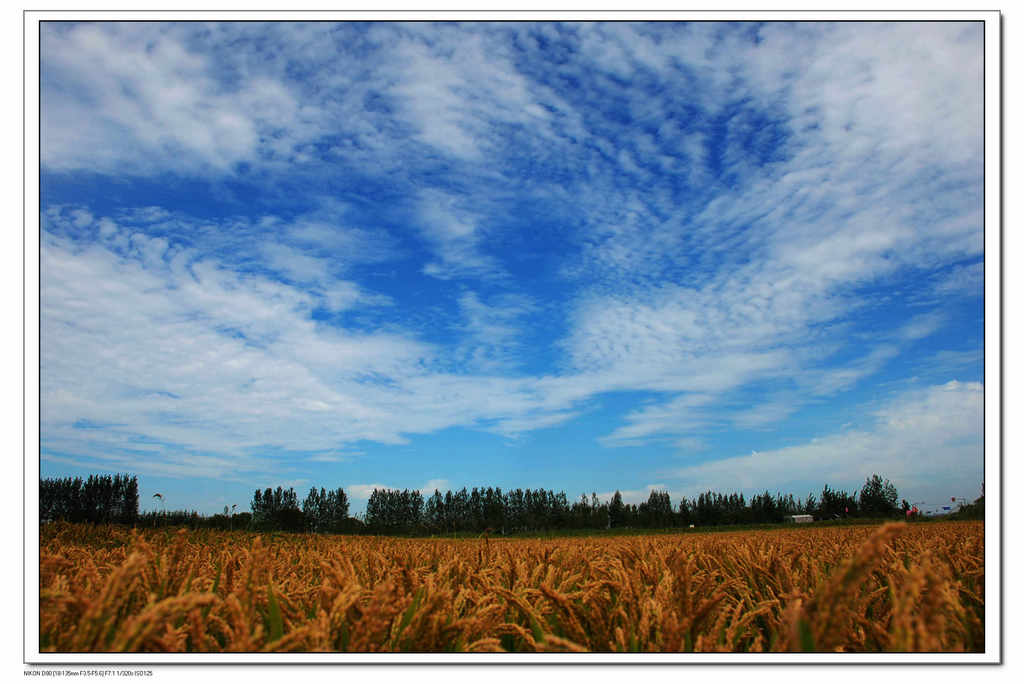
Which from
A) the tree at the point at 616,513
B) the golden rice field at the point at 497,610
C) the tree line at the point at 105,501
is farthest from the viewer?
the tree at the point at 616,513

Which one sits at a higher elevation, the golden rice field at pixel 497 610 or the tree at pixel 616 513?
the golden rice field at pixel 497 610

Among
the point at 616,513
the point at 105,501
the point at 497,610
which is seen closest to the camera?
the point at 497,610

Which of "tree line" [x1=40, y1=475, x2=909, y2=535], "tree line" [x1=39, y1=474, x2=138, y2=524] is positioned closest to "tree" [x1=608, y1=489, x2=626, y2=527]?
"tree line" [x1=40, y1=475, x2=909, y2=535]

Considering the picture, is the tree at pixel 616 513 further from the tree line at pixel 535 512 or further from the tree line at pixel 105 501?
the tree line at pixel 105 501

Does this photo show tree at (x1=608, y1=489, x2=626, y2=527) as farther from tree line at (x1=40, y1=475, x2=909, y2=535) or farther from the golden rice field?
the golden rice field

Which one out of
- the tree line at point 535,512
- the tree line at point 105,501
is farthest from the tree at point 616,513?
the tree line at point 105,501

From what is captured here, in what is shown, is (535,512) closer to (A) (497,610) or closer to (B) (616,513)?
A: (B) (616,513)

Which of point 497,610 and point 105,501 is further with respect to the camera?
point 105,501

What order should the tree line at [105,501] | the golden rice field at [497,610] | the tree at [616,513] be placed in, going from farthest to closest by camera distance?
the tree at [616,513], the tree line at [105,501], the golden rice field at [497,610]

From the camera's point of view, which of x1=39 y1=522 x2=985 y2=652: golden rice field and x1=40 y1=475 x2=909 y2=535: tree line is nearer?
x1=39 y1=522 x2=985 y2=652: golden rice field

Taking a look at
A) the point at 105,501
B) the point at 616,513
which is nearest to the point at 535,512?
the point at 616,513
